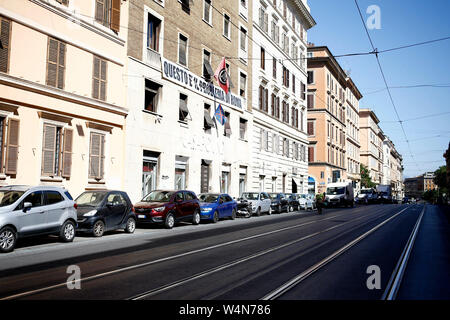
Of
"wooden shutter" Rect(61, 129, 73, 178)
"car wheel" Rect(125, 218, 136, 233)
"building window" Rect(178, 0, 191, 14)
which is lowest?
"car wheel" Rect(125, 218, 136, 233)

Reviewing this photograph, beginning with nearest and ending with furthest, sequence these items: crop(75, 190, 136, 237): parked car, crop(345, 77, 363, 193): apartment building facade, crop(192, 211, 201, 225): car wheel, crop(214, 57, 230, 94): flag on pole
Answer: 1. crop(75, 190, 136, 237): parked car
2. crop(192, 211, 201, 225): car wheel
3. crop(214, 57, 230, 94): flag on pole
4. crop(345, 77, 363, 193): apartment building facade

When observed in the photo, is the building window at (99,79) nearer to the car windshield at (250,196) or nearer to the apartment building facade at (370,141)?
the car windshield at (250,196)

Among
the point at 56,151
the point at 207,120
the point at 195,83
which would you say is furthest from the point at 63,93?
the point at 207,120

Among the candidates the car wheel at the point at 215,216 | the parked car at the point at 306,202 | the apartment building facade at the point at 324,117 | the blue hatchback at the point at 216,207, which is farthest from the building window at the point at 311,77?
the car wheel at the point at 215,216

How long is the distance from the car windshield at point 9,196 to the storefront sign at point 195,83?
13983 mm

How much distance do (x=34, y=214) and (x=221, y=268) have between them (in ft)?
19.9

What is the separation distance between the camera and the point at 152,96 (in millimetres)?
24266

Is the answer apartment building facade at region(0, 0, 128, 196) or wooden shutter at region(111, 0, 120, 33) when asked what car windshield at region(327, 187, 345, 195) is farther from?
wooden shutter at region(111, 0, 120, 33)

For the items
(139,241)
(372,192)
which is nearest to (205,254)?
(139,241)

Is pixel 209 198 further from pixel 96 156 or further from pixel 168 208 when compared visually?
pixel 96 156

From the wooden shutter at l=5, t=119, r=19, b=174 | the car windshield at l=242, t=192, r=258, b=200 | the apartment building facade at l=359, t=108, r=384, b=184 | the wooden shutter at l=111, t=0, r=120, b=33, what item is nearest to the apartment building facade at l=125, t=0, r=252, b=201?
the wooden shutter at l=111, t=0, r=120, b=33

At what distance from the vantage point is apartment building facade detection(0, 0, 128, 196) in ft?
51.4

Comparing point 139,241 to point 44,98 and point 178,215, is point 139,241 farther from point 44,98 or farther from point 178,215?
point 44,98

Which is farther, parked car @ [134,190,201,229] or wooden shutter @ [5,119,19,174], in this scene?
parked car @ [134,190,201,229]
